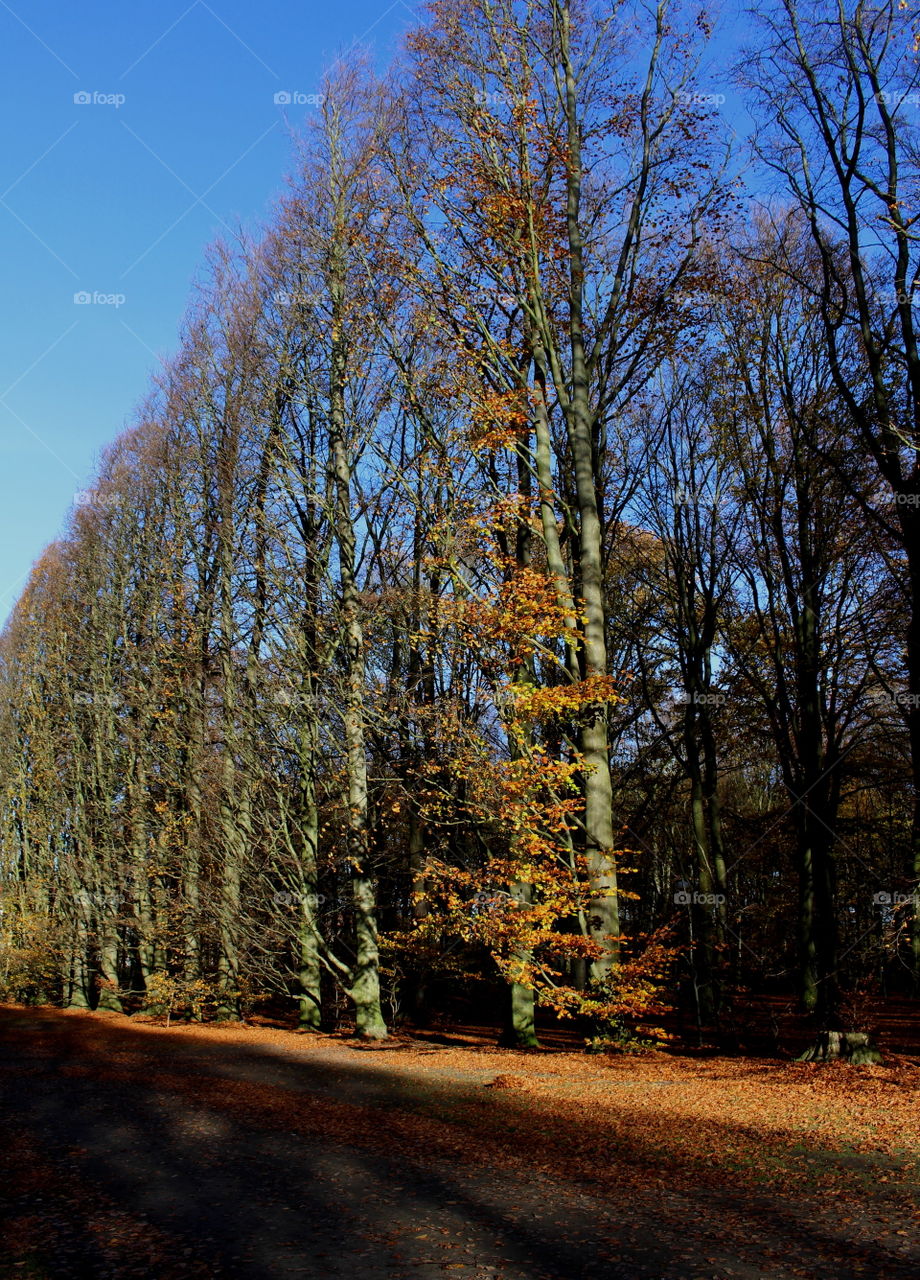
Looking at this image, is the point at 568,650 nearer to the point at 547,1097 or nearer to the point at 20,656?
the point at 547,1097

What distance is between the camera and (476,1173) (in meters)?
6.32

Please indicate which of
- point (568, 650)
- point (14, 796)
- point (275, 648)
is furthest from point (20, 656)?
point (568, 650)

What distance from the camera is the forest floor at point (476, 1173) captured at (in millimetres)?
4574

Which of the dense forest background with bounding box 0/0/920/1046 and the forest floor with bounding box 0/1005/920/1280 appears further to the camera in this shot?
the dense forest background with bounding box 0/0/920/1046

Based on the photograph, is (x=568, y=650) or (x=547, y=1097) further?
(x=568, y=650)

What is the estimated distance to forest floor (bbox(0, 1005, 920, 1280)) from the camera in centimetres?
457

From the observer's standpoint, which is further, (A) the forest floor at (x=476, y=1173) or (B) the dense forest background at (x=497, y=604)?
(B) the dense forest background at (x=497, y=604)

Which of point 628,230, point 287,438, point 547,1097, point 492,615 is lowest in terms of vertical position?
point 547,1097

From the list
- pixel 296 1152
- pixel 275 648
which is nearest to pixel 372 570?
pixel 275 648

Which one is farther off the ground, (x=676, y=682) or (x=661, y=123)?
(x=661, y=123)

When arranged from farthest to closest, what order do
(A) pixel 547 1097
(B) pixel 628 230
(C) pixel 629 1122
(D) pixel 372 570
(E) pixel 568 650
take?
(D) pixel 372 570 < (B) pixel 628 230 < (E) pixel 568 650 < (A) pixel 547 1097 < (C) pixel 629 1122

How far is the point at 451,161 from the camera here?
50.3ft

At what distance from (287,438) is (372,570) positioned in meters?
3.21

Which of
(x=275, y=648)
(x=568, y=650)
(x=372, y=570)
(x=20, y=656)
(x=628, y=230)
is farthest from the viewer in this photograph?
(x=20, y=656)
